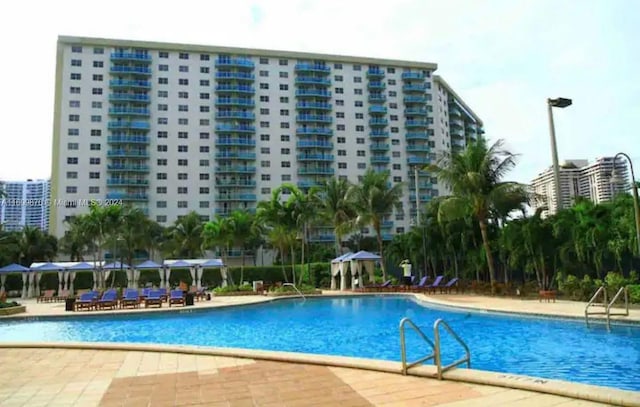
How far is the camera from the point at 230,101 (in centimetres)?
6781

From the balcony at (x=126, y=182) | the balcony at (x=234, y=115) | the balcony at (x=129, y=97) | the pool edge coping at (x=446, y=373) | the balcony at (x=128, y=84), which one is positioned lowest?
the pool edge coping at (x=446, y=373)

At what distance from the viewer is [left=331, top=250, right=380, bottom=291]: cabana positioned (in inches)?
1142

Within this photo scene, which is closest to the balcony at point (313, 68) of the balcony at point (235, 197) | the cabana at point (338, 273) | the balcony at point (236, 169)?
the balcony at point (236, 169)

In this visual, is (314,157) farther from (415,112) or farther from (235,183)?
(415,112)

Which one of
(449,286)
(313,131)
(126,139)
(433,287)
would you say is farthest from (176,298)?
(313,131)

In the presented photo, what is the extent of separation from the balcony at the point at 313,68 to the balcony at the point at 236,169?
658 inches

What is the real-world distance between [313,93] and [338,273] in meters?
43.7

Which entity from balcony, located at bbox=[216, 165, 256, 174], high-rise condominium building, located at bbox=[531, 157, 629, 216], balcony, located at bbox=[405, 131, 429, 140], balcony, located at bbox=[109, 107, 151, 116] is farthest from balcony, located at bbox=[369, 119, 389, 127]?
high-rise condominium building, located at bbox=[531, 157, 629, 216]

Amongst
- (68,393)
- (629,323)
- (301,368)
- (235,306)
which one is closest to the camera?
(68,393)

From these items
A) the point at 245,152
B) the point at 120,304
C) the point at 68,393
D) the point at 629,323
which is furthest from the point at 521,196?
the point at 245,152

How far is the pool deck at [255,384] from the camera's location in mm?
4949

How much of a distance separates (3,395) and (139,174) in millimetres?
61532

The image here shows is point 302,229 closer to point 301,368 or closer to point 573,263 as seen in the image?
point 573,263

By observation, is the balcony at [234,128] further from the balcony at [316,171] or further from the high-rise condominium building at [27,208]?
the high-rise condominium building at [27,208]
